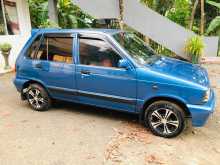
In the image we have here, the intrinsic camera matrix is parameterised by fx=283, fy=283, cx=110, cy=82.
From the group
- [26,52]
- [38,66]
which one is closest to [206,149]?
[38,66]

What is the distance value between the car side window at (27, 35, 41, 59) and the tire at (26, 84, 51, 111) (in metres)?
0.65

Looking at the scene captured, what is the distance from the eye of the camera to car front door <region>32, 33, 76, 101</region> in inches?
221

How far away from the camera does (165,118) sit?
493 cm

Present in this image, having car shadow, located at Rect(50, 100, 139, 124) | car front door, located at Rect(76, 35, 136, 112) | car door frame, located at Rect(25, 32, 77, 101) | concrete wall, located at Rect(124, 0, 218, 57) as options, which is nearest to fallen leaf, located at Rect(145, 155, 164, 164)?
car front door, located at Rect(76, 35, 136, 112)

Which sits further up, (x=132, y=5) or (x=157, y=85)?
(x=132, y=5)

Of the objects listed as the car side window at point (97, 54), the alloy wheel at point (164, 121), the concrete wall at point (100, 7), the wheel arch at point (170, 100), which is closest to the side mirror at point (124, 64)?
the car side window at point (97, 54)

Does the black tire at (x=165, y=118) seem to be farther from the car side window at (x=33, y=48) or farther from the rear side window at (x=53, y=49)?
the car side window at (x=33, y=48)

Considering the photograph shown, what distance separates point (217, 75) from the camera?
30.2 ft

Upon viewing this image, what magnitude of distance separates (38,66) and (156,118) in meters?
2.69

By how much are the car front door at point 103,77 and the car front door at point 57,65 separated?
0.19 m

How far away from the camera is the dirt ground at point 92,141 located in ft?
14.3

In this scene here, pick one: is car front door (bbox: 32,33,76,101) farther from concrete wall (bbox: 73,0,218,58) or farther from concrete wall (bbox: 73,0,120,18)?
concrete wall (bbox: 73,0,218,58)

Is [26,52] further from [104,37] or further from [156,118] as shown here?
[156,118]

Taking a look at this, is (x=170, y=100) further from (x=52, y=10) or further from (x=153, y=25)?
(x=52, y=10)
